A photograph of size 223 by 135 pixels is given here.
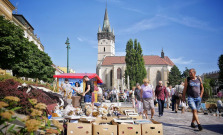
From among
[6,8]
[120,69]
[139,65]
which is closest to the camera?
[6,8]

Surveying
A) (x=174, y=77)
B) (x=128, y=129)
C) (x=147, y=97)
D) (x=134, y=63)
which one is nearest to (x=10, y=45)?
(x=147, y=97)

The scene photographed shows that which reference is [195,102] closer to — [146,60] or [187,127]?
[187,127]

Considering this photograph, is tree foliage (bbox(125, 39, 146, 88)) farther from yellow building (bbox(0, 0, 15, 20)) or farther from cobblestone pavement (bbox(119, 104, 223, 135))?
cobblestone pavement (bbox(119, 104, 223, 135))

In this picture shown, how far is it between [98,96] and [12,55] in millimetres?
9568

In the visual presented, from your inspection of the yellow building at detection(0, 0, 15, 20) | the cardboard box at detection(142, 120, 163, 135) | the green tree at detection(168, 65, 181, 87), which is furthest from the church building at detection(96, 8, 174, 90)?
the cardboard box at detection(142, 120, 163, 135)

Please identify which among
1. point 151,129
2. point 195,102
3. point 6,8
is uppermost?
point 6,8

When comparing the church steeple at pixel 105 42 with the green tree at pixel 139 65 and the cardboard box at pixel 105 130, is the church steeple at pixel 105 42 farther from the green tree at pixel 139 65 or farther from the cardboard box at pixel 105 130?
the cardboard box at pixel 105 130

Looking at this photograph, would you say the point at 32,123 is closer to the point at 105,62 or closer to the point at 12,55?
the point at 12,55

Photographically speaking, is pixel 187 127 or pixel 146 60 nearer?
pixel 187 127

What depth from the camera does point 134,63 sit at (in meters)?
47.6

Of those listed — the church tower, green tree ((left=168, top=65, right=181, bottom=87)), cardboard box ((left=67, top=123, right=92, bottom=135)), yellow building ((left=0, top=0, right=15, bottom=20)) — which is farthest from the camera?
the church tower

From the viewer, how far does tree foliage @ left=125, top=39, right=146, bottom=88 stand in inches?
1845

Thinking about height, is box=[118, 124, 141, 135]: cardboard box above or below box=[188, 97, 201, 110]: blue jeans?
below

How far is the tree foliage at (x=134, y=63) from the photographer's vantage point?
4688 cm
